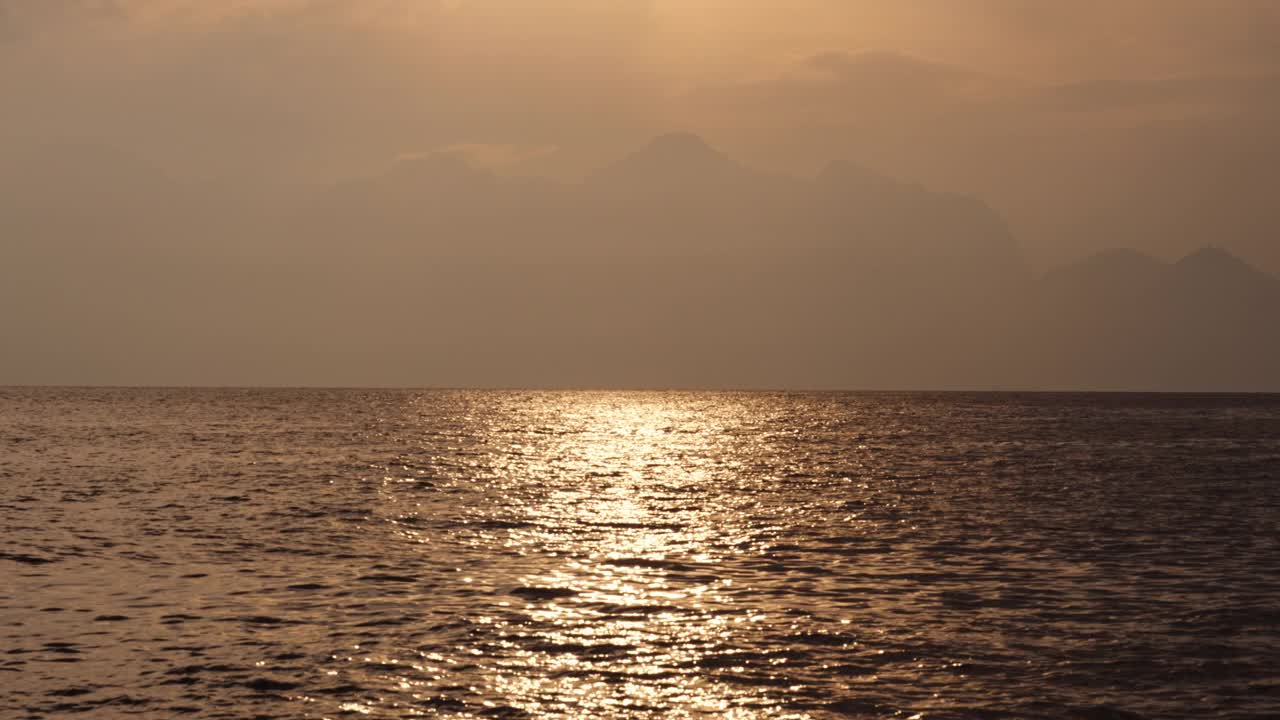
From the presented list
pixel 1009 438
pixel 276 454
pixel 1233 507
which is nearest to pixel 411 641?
pixel 1233 507

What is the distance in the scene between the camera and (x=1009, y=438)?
12381cm

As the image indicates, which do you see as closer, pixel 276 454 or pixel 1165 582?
pixel 1165 582

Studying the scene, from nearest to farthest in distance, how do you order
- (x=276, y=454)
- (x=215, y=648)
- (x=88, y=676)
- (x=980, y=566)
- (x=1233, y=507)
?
(x=88, y=676) → (x=215, y=648) → (x=980, y=566) → (x=1233, y=507) → (x=276, y=454)

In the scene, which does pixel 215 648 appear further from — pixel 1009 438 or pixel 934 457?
pixel 1009 438

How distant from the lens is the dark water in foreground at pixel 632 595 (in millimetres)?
21281

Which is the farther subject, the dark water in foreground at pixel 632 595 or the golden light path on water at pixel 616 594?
the dark water in foreground at pixel 632 595

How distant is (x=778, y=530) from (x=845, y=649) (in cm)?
2033

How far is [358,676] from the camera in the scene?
72.7 ft

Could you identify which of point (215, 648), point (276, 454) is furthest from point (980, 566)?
point (276, 454)

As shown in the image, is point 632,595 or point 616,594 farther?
point 616,594

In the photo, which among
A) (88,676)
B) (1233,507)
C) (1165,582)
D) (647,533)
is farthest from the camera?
(1233,507)

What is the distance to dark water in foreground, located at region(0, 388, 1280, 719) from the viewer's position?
21281mm

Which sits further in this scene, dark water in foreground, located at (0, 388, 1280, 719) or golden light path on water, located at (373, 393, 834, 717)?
dark water in foreground, located at (0, 388, 1280, 719)

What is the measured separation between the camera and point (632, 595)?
30297mm
